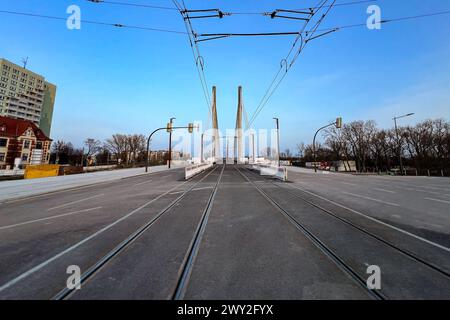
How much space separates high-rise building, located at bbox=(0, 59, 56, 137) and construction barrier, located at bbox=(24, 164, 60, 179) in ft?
305

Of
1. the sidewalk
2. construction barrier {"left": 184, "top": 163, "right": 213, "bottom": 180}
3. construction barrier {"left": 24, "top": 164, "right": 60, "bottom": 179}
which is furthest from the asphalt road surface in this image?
construction barrier {"left": 24, "top": 164, "right": 60, "bottom": 179}

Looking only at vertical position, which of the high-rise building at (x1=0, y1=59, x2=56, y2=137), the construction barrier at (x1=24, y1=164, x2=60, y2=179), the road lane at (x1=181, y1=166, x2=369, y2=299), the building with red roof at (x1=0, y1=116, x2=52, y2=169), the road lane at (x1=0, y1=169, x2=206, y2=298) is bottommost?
the road lane at (x1=0, y1=169, x2=206, y2=298)

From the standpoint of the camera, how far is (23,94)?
87625 mm

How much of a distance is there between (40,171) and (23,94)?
325 ft

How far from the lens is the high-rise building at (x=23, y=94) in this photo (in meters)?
83.8

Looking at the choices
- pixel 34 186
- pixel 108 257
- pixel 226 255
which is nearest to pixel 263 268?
pixel 226 255

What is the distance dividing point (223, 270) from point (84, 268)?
2190mm

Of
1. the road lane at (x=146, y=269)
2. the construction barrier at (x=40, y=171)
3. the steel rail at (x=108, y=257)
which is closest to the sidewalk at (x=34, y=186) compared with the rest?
the construction barrier at (x=40, y=171)

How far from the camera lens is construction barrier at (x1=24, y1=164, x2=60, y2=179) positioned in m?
19.9

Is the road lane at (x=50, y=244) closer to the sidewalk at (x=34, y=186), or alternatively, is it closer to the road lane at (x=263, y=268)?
the road lane at (x=263, y=268)

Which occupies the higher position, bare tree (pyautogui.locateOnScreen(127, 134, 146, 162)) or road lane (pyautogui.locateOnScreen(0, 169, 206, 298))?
bare tree (pyautogui.locateOnScreen(127, 134, 146, 162))

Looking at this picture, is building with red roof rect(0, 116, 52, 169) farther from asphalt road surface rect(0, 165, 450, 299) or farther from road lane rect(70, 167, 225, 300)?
road lane rect(70, 167, 225, 300)

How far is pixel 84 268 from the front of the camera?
3225mm
